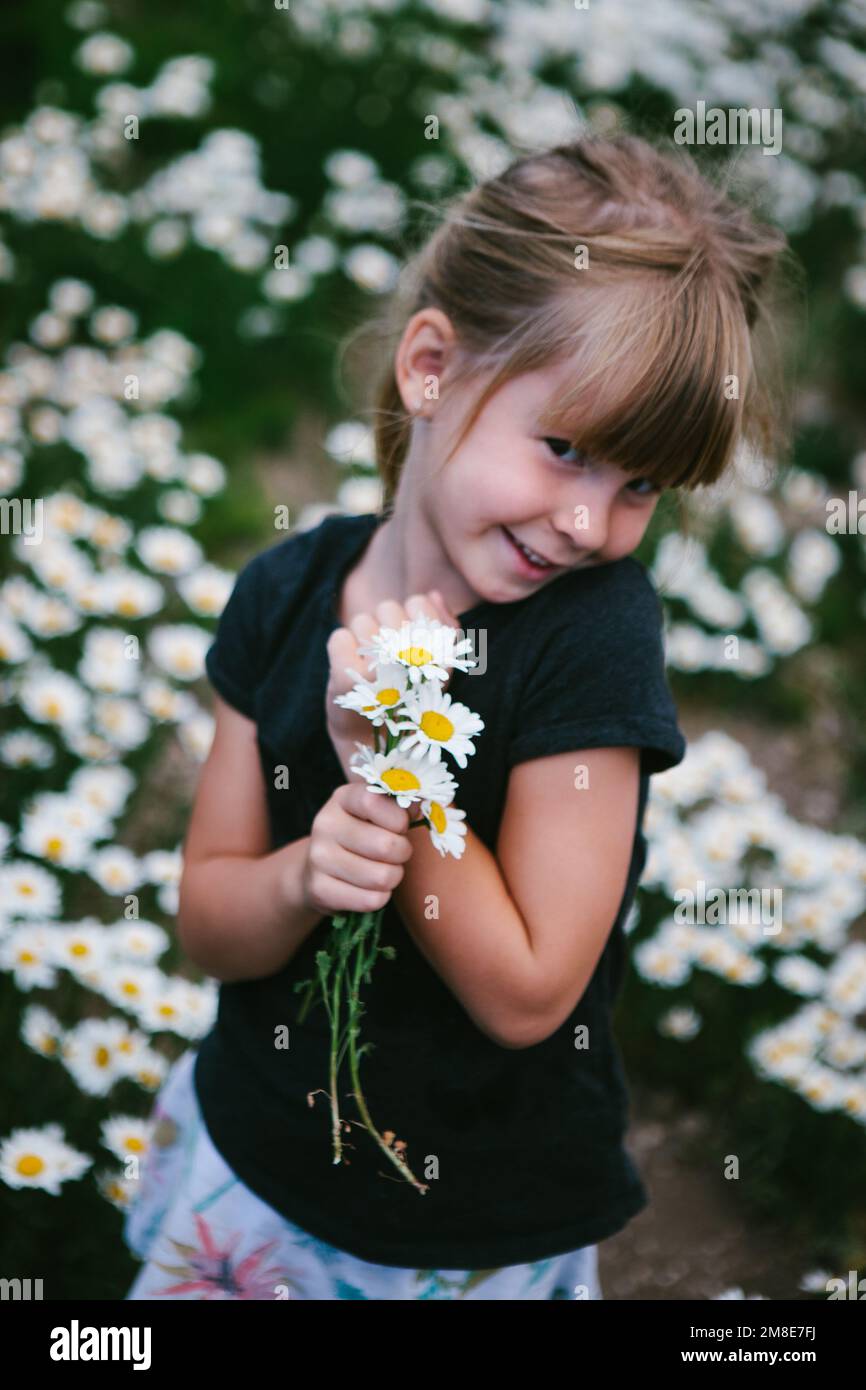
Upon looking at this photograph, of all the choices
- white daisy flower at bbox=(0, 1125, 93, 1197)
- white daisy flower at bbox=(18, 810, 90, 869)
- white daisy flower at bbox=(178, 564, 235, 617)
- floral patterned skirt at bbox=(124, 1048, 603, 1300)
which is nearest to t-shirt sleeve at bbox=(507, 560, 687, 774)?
floral patterned skirt at bbox=(124, 1048, 603, 1300)

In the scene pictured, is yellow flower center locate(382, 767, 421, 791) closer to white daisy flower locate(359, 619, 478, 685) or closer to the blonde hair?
white daisy flower locate(359, 619, 478, 685)

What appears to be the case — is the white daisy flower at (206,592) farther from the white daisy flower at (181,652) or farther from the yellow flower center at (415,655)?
the yellow flower center at (415,655)

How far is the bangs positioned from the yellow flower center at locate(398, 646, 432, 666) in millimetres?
346

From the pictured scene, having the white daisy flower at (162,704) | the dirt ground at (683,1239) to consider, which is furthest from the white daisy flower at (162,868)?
the dirt ground at (683,1239)

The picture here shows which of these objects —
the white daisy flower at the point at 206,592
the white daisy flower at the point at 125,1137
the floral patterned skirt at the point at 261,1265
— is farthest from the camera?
the white daisy flower at the point at 206,592

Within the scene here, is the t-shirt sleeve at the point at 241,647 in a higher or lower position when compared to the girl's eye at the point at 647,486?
lower

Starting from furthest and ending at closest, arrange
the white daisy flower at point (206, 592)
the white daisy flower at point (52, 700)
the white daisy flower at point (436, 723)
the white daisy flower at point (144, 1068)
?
the white daisy flower at point (206, 592)
the white daisy flower at point (52, 700)
the white daisy flower at point (144, 1068)
the white daisy flower at point (436, 723)

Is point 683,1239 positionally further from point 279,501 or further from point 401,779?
point 279,501

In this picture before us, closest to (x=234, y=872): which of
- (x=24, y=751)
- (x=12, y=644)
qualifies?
(x=24, y=751)

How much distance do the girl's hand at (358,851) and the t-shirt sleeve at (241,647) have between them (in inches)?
15.5

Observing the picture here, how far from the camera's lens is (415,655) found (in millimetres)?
1129

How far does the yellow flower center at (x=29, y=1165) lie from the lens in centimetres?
178

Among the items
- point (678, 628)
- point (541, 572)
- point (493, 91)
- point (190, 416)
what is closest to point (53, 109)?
point (190, 416)

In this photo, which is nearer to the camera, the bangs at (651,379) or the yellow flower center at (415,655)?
the yellow flower center at (415,655)
